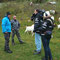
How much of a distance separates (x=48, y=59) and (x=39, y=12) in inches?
70.7

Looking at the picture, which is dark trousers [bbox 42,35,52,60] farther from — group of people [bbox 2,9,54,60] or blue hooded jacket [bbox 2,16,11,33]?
blue hooded jacket [bbox 2,16,11,33]

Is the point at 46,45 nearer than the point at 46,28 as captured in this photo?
No

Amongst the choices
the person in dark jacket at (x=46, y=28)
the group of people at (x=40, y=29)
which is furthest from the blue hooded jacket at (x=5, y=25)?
the person in dark jacket at (x=46, y=28)

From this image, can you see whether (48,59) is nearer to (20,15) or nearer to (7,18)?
(7,18)

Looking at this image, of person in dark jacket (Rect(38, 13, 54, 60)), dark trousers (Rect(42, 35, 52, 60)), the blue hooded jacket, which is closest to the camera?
person in dark jacket (Rect(38, 13, 54, 60))

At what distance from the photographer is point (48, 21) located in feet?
17.3

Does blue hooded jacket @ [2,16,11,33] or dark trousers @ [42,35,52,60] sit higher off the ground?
blue hooded jacket @ [2,16,11,33]

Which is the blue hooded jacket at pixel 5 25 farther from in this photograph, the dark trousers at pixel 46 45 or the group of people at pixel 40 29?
the dark trousers at pixel 46 45

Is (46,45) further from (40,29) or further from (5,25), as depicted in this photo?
(5,25)

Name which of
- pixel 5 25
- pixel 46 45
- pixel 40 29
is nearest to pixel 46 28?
pixel 40 29

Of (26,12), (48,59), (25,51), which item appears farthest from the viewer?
(26,12)

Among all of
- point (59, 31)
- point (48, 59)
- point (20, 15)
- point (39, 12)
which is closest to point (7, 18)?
point (39, 12)

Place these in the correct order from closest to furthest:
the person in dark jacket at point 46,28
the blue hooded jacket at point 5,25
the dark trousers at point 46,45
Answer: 1. the person in dark jacket at point 46,28
2. the dark trousers at point 46,45
3. the blue hooded jacket at point 5,25

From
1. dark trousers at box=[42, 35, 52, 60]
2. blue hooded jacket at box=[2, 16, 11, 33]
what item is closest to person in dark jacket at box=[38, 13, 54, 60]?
dark trousers at box=[42, 35, 52, 60]
